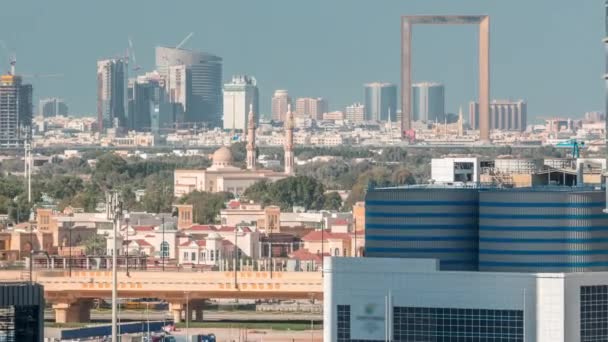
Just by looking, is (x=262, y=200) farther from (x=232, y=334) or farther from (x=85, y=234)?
(x=232, y=334)

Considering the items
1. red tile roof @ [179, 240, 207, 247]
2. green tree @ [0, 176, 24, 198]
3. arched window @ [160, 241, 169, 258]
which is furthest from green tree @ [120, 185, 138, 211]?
red tile roof @ [179, 240, 207, 247]

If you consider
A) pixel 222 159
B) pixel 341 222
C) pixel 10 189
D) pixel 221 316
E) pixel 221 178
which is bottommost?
pixel 221 316

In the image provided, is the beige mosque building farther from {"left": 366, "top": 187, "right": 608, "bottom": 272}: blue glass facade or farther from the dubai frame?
{"left": 366, "top": 187, "right": 608, "bottom": 272}: blue glass facade

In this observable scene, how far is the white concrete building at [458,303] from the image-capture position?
52562 mm

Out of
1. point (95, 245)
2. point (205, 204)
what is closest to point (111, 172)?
point (205, 204)

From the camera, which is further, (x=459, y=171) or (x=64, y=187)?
(x=64, y=187)

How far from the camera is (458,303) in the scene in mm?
52969

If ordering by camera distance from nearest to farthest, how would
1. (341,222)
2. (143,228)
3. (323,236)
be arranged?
(323,236), (143,228), (341,222)

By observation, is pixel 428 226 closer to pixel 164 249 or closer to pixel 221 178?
pixel 164 249

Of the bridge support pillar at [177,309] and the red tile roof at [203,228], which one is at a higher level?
the red tile roof at [203,228]

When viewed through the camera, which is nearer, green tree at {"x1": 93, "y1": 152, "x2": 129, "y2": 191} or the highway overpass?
the highway overpass

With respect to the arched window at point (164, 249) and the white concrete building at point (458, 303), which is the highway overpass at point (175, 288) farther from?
the white concrete building at point (458, 303)

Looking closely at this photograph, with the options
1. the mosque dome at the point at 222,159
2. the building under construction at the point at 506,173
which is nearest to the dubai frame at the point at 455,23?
the mosque dome at the point at 222,159

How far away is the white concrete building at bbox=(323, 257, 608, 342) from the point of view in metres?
52.6
